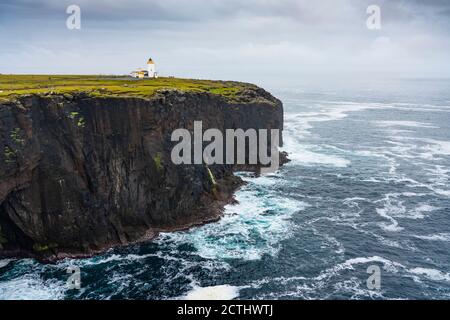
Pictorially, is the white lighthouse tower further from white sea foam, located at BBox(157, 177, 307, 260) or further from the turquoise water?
white sea foam, located at BBox(157, 177, 307, 260)

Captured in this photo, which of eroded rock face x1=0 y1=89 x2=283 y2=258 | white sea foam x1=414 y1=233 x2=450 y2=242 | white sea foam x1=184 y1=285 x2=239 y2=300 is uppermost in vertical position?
eroded rock face x1=0 y1=89 x2=283 y2=258

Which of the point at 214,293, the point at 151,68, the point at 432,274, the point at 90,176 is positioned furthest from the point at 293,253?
the point at 151,68

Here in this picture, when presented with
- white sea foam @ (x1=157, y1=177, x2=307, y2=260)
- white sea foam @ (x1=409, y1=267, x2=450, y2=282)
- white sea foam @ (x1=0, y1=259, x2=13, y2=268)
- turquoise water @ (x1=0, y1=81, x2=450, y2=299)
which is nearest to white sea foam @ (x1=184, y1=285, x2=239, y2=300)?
turquoise water @ (x1=0, y1=81, x2=450, y2=299)

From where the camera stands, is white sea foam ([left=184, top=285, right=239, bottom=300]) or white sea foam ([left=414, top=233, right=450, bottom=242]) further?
white sea foam ([left=414, top=233, right=450, bottom=242])

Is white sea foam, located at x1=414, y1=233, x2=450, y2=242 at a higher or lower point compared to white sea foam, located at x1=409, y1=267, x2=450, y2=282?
higher

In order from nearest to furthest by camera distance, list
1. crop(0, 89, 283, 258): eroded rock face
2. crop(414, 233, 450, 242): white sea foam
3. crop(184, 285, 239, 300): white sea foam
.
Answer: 1. crop(184, 285, 239, 300): white sea foam
2. crop(0, 89, 283, 258): eroded rock face
3. crop(414, 233, 450, 242): white sea foam

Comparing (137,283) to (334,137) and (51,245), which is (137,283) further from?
(334,137)
